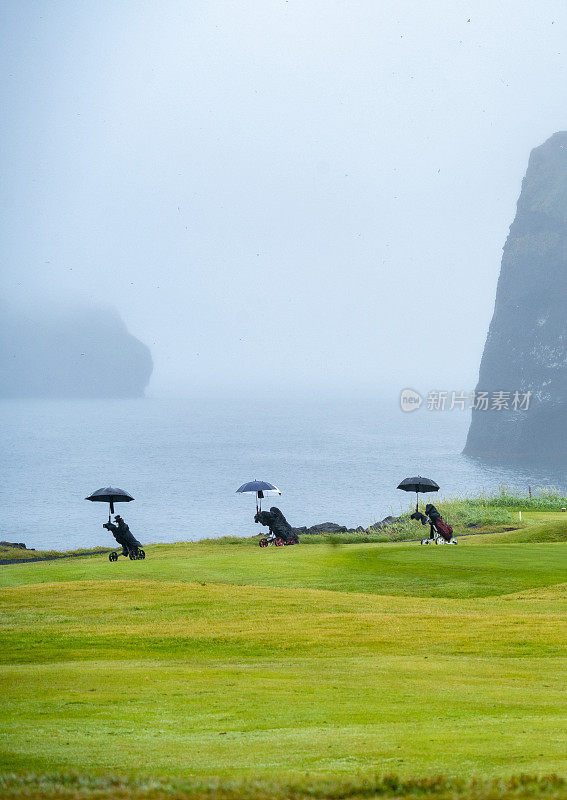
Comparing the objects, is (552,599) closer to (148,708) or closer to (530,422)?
(148,708)

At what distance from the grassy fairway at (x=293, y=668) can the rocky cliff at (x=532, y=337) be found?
123266 mm

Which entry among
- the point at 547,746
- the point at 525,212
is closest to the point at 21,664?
the point at 547,746

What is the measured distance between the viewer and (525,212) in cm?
15425

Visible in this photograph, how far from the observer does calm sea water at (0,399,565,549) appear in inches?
3285

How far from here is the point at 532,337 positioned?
148125 mm

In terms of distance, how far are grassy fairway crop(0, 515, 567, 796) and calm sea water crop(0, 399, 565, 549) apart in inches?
2025

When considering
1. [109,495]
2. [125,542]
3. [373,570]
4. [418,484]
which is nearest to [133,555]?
[125,542]

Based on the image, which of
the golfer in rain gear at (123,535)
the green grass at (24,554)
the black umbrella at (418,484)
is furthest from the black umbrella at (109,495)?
the black umbrella at (418,484)

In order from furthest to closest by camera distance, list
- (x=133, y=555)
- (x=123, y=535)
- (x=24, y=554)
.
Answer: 1. (x=24, y=554)
2. (x=133, y=555)
3. (x=123, y=535)

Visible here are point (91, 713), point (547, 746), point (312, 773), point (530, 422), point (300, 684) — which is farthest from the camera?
point (530, 422)

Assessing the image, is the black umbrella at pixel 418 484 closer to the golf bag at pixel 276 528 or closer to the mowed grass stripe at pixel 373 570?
the mowed grass stripe at pixel 373 570

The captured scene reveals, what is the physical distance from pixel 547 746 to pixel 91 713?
492 centimetres

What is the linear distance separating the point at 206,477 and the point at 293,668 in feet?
355

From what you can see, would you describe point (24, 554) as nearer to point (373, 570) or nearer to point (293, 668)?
point (373, 570)
